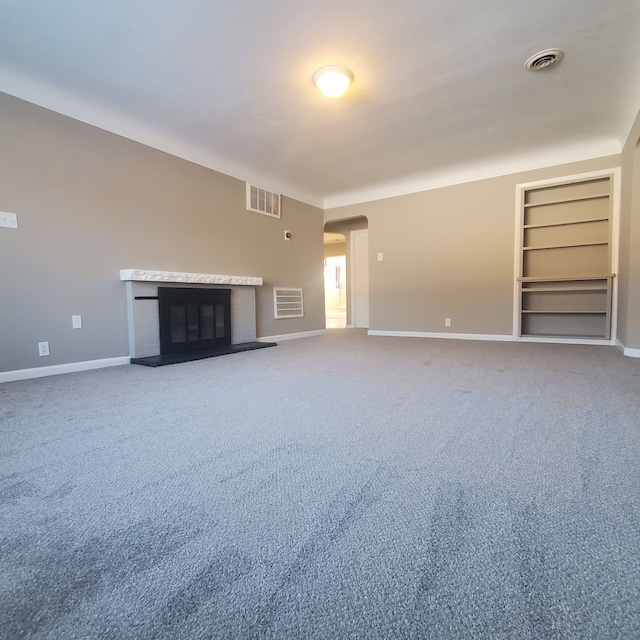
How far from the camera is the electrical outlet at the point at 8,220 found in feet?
8.20

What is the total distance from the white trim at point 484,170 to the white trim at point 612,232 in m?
0.19

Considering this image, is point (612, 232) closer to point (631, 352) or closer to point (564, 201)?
point (564, 201)

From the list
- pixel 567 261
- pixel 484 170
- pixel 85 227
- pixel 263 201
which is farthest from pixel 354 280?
pixel 85 227

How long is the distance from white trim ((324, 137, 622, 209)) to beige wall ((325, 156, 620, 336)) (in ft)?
0.23

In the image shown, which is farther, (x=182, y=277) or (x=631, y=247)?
(x=182, y=277)

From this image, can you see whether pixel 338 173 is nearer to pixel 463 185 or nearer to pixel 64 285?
pixel 463 185

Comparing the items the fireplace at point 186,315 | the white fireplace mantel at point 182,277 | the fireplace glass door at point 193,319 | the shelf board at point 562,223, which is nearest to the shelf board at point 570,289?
the shelf board at point 562,223

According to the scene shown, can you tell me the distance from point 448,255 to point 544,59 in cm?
264

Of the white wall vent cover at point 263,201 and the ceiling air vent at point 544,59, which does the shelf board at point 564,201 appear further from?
the white wall vent cover at point 263,201

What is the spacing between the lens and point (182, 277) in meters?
3.46

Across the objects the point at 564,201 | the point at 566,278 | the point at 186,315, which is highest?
the point at 564,201

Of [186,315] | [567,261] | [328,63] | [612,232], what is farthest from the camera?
[567,261]

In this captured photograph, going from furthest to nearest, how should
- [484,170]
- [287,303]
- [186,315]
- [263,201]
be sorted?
[287,303] → [263,201] → [484,170] → [186,315]

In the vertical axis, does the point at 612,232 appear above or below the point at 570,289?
above
